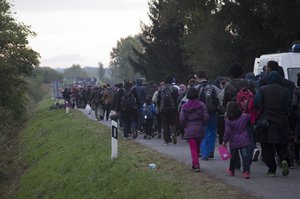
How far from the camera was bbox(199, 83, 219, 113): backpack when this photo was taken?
13.7 m

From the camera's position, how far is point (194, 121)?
1228 cm

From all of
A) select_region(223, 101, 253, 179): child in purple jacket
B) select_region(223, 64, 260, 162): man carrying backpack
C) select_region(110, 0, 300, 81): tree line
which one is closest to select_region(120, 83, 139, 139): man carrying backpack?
select_region(223, 64, 260, 162): man carrying backpack

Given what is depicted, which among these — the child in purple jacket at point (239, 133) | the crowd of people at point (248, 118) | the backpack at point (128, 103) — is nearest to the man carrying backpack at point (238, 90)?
the crowd of people at point (248, 118)

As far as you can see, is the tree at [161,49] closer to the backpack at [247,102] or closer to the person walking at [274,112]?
the backpack at [247,102]

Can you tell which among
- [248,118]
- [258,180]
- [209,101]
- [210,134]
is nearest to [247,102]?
[248,118]

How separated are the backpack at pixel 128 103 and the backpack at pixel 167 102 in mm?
2436

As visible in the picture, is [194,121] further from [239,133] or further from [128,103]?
[128,103]

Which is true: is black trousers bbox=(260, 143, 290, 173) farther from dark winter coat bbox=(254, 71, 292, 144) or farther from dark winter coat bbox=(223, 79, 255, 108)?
dark winter coat bbox=(223, 79, 255, 108)

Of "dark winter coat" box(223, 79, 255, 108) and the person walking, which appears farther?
"dark winter coat" box(223, 79, 255, 108)

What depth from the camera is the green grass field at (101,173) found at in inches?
423

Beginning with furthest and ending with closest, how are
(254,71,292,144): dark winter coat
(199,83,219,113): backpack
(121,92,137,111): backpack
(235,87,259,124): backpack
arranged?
(121,92,137,111): backpack
(199,83,219,113): backpack
(235,87,259,124): backpack
(254,71,292,144): dark winter coat

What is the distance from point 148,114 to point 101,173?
6.28 meters

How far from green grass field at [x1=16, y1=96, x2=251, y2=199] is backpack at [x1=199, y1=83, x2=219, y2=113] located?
1536 millimetres

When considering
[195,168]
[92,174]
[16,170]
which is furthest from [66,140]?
[195,168]
